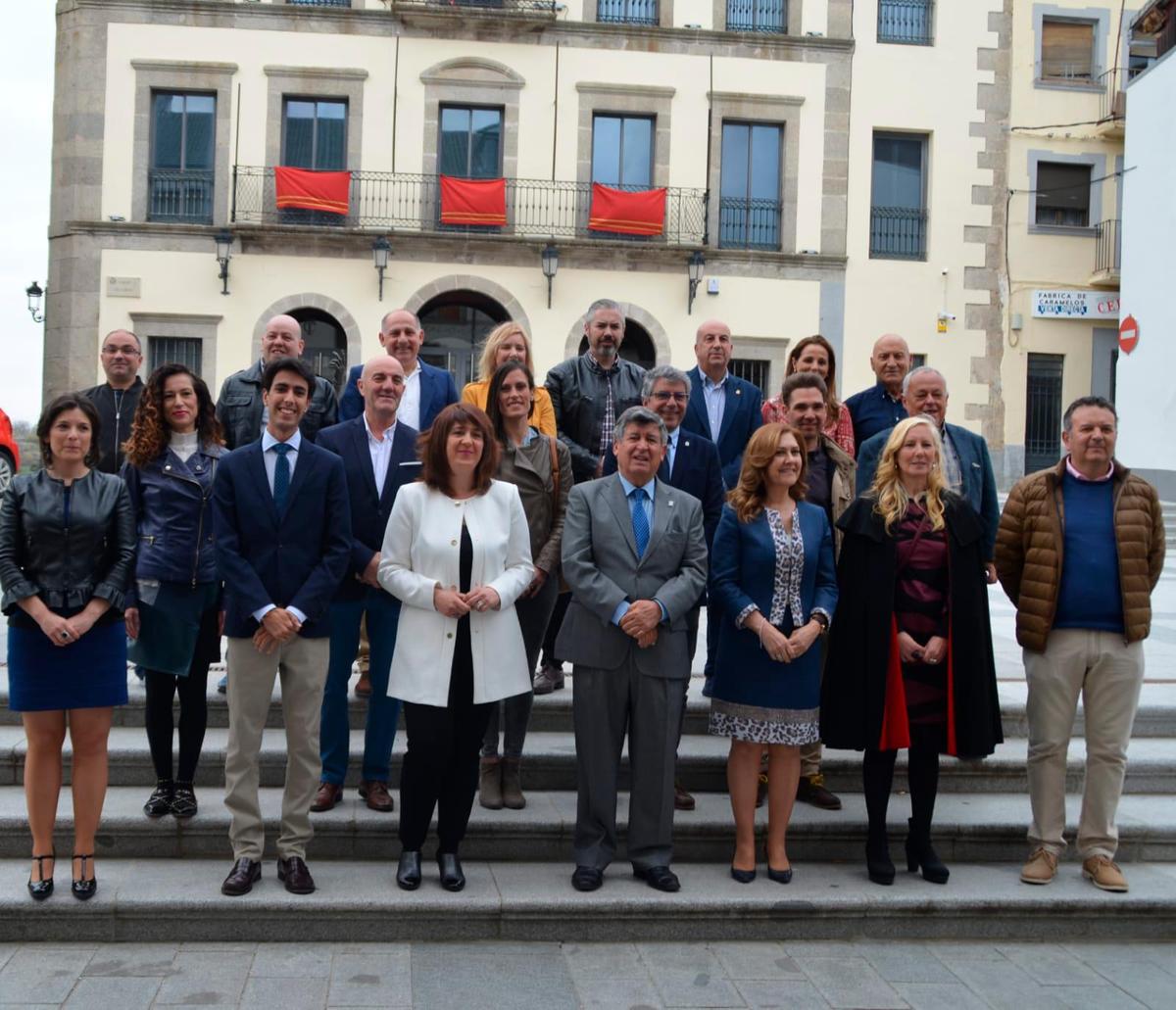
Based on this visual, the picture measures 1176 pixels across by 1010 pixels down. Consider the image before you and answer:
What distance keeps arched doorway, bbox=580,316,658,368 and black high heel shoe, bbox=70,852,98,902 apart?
16311 mm

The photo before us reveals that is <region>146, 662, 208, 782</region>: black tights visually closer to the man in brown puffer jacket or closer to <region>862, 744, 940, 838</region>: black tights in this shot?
<region>862, 744, 940, 838</region>: black tights

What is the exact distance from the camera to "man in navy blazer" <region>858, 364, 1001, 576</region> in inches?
227

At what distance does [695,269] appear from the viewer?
19.9 m

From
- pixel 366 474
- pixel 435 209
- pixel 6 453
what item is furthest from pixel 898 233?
pixel 366 474

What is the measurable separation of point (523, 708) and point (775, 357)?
15876 mm

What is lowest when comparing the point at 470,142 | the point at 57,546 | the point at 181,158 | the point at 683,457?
the point at 57,546


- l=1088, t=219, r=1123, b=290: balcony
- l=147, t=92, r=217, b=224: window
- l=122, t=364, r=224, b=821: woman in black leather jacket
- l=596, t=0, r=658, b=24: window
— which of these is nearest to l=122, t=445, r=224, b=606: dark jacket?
l=122, t=364, r=224, b=821: woman in black leather jacket

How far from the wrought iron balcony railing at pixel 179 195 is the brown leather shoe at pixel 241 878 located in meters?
16.6

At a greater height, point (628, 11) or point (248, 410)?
point (628, 11)

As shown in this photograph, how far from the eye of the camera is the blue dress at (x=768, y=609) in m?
4.96

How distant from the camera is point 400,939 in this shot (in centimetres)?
462

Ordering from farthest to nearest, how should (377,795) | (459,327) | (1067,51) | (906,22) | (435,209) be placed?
(1067,51), (906,22), (459,327), (435,209), (377,795)

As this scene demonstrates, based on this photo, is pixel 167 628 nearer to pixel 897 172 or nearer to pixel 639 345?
pixel 639 345

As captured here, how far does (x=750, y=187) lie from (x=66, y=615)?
17612 mm
